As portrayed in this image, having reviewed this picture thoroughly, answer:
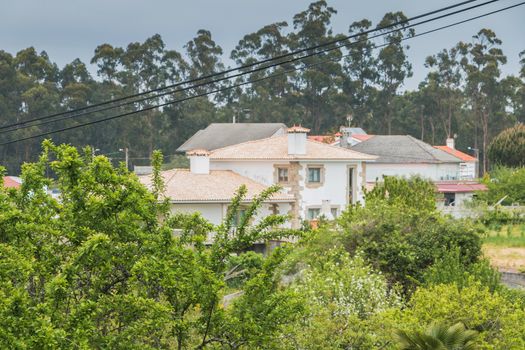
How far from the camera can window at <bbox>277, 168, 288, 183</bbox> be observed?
46031 millimetres

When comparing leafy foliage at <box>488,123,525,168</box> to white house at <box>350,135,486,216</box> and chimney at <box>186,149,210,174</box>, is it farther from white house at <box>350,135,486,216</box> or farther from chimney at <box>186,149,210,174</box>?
chimney at <box>186,149,210,174</box>

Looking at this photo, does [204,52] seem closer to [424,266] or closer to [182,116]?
[182,116]

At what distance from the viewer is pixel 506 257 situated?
3005cm

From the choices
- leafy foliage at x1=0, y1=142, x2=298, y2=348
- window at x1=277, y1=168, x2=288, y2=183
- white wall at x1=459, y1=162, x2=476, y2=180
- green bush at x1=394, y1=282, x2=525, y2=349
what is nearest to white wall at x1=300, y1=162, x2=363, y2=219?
window at x1=277, y1=168, x2=288, y2=183

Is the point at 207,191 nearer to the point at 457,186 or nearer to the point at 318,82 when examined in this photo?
the point at 457,186

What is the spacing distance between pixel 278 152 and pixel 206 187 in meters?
6.70

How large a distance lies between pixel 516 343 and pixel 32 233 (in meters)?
8.70

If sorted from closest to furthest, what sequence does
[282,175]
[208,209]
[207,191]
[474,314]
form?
[474,314] → [208,209] → [207,191] → [282,175]

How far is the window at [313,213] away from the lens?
45.9 m

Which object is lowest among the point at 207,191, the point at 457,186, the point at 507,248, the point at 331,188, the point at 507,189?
the point at 507,248

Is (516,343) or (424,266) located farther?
(424,266)

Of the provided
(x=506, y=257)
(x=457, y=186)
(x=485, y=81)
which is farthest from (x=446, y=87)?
(x=506, y=257)

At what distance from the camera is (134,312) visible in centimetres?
1204

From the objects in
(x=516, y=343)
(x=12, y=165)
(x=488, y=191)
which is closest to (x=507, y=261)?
(x=516, y=343)
